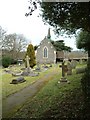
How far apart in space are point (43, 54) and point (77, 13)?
36632mm

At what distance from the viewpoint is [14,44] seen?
40000mm

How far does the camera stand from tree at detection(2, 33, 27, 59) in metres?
36.5

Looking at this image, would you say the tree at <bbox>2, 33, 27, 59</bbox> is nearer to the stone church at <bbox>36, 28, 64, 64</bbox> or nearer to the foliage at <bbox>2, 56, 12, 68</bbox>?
the foliage at <bbox>2, 56, 12, 68</bbox>

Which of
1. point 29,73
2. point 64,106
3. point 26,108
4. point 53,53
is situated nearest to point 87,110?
point 64,106

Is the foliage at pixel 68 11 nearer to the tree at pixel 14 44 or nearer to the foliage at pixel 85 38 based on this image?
the foliage at pixel 85 38

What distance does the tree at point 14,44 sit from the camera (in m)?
36.5

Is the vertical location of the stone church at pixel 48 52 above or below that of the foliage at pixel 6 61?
above

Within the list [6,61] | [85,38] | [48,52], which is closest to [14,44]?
[6,61]

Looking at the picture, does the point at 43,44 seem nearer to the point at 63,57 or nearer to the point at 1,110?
the point at 63,57

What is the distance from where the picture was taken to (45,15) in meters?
9.57

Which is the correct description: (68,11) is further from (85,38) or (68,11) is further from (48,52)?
(48,52)

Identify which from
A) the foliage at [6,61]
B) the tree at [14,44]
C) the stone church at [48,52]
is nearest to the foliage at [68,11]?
the tree at [14,44]

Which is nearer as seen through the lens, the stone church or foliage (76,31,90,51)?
foliage (76,31,90,51)

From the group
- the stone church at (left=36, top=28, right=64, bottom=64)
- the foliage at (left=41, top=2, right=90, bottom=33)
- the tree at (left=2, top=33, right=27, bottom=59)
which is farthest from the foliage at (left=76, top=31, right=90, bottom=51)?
the stone church at (left=36, top=28, right=64, bottom=64)
